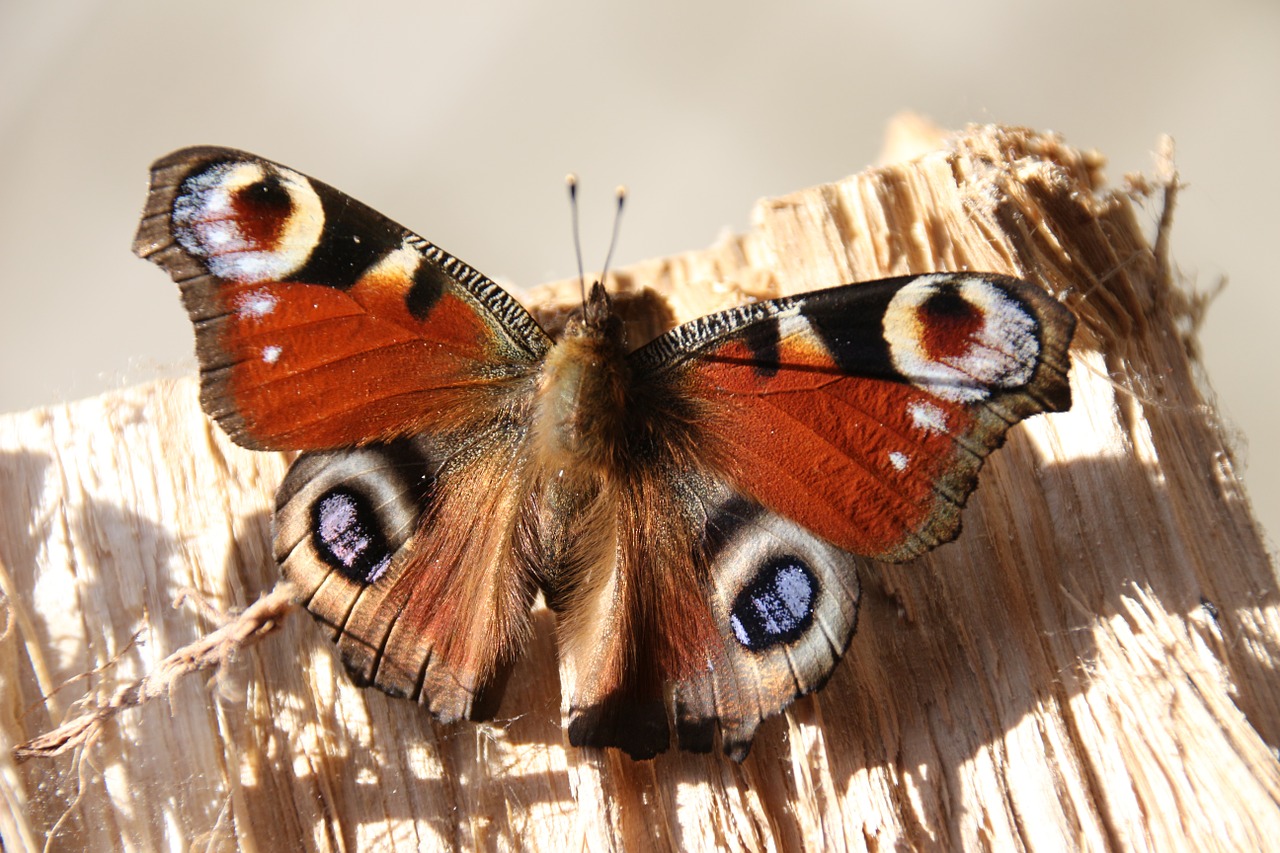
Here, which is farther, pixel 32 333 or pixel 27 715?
pixel 32 333

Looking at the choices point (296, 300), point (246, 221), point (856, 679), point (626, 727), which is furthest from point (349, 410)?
point (856, 679)

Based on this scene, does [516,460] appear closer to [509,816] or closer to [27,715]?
[509,816]

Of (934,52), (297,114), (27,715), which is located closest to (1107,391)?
(27,715)

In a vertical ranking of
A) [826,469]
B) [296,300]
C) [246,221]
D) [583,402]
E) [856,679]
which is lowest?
[856,679]

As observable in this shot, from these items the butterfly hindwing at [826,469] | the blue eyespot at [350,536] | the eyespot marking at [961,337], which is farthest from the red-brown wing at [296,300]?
the eyespot marking at [961,337]

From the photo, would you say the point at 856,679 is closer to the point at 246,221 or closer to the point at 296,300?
the point at 296,300
